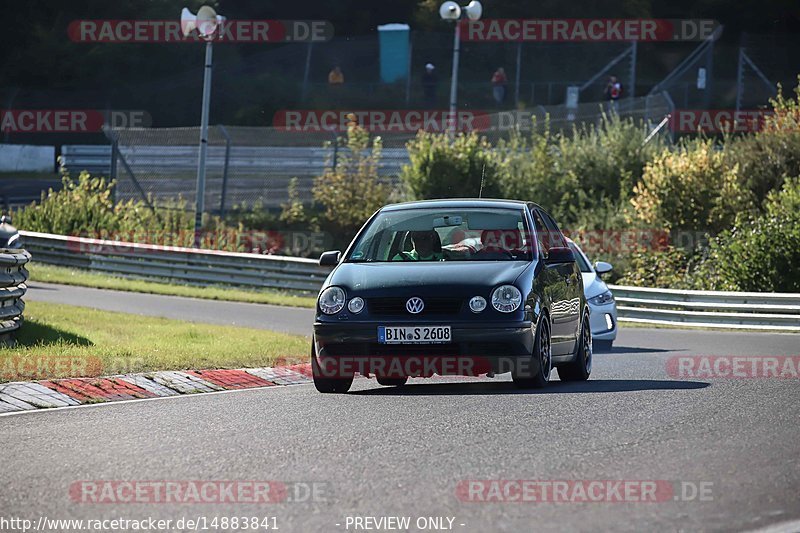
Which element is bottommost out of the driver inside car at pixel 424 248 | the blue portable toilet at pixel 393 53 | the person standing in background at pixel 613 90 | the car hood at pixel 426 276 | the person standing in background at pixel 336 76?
the car hood at pixel 426 276

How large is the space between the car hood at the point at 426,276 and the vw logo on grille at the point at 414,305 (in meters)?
0.09

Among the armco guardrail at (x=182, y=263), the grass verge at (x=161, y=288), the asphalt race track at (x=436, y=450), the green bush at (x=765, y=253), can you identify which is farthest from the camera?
the armco guardrail at (x=182, y=263)

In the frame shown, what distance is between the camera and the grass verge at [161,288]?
28656mm

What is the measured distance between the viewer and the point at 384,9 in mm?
68812

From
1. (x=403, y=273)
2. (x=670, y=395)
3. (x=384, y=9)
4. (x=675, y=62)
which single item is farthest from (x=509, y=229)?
(x=384, y=9)

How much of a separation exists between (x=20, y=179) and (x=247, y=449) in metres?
48.1

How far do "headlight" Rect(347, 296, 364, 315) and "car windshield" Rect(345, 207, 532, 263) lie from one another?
34.3 inches

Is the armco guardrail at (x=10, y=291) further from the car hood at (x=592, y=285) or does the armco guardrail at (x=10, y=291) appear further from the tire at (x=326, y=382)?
the car hood at (x=592, y=285)

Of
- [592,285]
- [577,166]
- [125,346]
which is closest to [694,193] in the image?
[577,166]

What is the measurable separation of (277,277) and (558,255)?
60.6ft

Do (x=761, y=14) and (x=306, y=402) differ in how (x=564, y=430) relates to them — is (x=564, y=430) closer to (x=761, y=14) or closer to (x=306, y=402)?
(x=306, y=402)

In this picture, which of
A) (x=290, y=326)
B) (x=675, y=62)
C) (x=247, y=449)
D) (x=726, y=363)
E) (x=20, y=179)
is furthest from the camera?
(x=675, y=62)

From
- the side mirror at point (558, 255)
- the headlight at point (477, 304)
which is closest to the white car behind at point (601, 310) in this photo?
the side mirror at point (558, 255)

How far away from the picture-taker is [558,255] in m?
13.0
